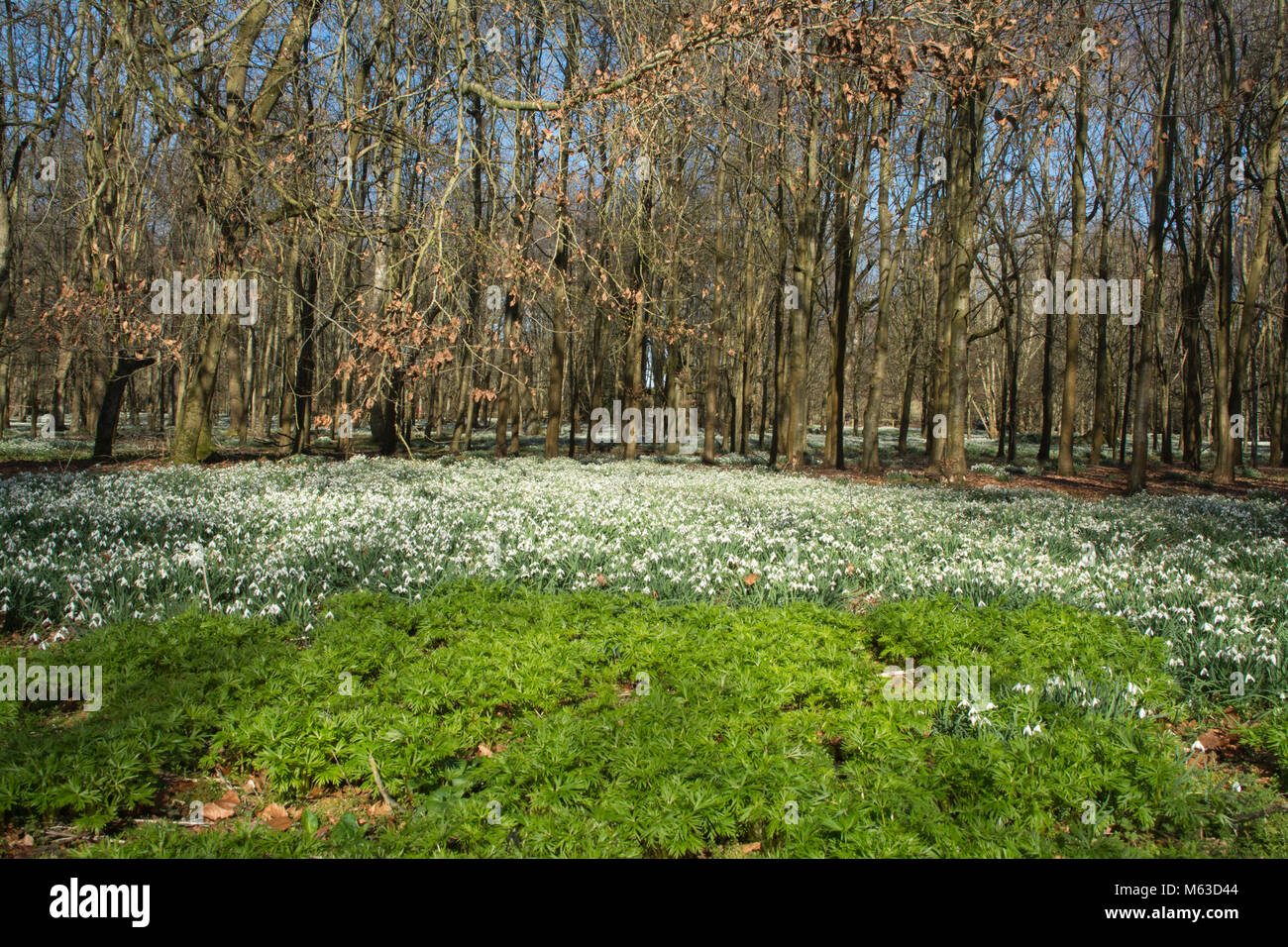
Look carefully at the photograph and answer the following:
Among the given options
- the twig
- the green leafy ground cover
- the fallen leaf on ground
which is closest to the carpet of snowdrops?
the green leafy ground cover

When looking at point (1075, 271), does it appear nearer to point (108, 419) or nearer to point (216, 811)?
point (216, 811)

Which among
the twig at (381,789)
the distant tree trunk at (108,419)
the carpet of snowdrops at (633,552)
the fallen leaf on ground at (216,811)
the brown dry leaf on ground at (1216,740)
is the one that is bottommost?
the fallen leaf on ground at (216,811)

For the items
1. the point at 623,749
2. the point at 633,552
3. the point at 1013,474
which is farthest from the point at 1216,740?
the point at 1013,474

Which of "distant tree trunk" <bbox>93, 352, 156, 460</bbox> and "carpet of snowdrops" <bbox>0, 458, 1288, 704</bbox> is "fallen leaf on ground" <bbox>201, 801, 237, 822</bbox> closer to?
"carpet of snowdrops" <bbox>0, 458, 1288, 704</bbox>

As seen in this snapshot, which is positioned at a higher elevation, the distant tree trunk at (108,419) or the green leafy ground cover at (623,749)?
the distant tree trunk at (108,419)

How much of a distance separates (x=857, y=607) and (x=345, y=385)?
5733mm

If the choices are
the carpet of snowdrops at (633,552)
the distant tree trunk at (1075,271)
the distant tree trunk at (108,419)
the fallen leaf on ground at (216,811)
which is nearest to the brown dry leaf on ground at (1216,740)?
the carpet of snowdrops at (633,552)

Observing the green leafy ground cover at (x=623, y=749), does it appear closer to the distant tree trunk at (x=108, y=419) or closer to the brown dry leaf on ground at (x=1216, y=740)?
the brown dry leaf on ground at (x=1216, y=740)

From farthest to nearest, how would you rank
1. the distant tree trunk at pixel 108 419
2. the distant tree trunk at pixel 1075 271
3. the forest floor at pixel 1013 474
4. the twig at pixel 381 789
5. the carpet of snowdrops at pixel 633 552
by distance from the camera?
the distant tree trunk at pixel 1075 271 → the distant tree trunk at pixel 108 419 → the forest floor at pixel 1013 474 → the carpet of snowdrops at pixel 633 552 → the twig at pixel 381 789

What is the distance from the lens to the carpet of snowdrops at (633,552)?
5.52 metres

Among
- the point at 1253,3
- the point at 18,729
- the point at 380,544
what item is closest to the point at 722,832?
the point at 18,729

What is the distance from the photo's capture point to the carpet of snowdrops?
5.52 metres
